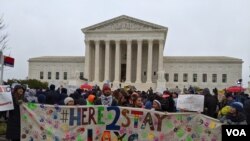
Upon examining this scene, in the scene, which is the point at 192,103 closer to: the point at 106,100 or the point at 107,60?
the point at 106,100

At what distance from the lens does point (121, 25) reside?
3066 inches

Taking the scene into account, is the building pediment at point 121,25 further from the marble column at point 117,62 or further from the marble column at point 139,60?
the marble column at point 117,62

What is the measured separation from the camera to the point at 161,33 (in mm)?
75625

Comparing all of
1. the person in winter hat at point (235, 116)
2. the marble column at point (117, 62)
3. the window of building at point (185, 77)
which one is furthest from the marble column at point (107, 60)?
the person in winter hat at point (235, 116)

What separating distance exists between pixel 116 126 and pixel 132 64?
245 ft

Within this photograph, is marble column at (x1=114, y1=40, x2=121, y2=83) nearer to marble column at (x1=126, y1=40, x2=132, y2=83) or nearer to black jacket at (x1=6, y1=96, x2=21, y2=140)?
marble column at (x1=126, y1=40, x2=132, y2=83)

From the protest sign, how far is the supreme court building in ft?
210

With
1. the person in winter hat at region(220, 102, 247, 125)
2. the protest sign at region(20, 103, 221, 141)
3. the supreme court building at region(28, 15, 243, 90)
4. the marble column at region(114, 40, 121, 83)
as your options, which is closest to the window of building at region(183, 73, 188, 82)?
the supreme court building at region(28, 15, 243, 90)

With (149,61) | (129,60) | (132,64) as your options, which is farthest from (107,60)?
(149,61)

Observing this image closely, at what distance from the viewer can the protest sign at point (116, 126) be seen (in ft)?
29.1

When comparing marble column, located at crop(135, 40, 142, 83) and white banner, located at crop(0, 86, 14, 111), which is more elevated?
marble column, located at crop(135, 40, 142, 83)

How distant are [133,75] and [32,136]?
7414 centimetres

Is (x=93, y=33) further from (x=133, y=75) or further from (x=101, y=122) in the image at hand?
(x=101, y=122)

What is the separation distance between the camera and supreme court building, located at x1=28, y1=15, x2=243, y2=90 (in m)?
76.5
